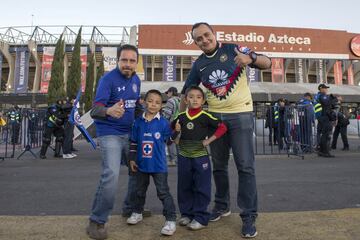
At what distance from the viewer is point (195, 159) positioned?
340cm

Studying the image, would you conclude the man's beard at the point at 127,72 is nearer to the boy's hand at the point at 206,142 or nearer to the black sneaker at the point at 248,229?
the boy's hand at the point at 206,142

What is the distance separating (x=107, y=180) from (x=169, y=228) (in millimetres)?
687

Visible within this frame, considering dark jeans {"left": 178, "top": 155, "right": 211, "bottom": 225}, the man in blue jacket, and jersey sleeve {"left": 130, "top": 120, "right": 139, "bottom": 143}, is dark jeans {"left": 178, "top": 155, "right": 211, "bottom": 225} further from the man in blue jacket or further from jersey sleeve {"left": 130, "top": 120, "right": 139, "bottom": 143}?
the man in blue jacket

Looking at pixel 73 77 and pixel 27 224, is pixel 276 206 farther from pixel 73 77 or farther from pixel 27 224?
pixel 73 77

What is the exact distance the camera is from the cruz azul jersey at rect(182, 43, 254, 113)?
331 centimetres

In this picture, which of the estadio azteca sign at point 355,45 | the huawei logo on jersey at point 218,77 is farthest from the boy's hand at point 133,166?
the estadio azteca sign at point 355,45

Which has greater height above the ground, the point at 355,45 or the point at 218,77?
the point at 355,45

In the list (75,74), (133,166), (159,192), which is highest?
(75,74)

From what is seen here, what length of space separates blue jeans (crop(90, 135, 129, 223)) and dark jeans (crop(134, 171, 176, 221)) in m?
0.32

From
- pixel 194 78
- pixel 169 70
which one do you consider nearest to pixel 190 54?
pixel 169 70

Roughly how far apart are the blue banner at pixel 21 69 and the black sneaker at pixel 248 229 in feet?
144

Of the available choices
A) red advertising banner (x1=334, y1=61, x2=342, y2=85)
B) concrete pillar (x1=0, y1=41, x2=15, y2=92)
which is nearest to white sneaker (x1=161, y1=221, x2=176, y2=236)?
red advertising banner (x1=334, y1=61, x2=342, y2=85)

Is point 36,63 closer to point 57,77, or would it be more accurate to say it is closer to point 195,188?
point 57,77

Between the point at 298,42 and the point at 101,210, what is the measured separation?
3327 cm
